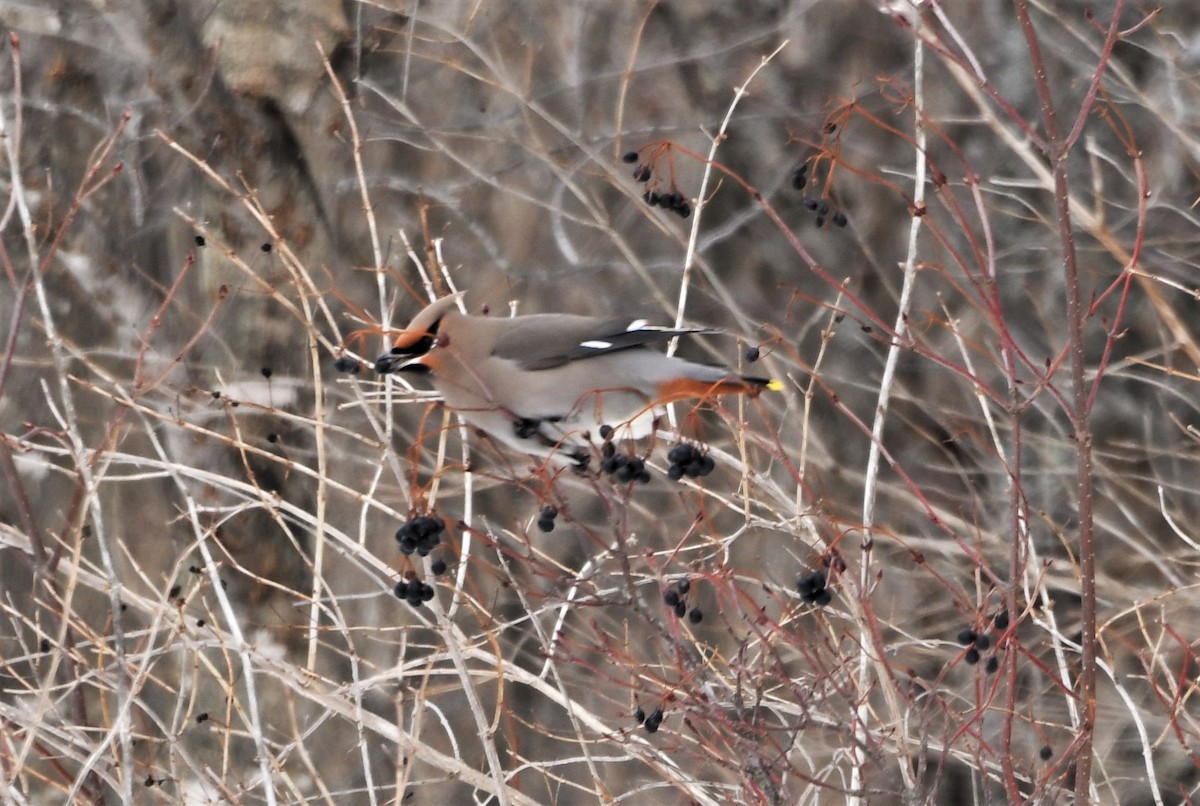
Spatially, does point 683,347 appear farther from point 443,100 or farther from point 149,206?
point 149,206

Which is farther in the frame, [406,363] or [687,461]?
[406,363]

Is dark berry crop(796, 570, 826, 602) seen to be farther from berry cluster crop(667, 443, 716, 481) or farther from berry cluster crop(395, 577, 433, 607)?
berry cluster crop(395, 577, 433, 607)

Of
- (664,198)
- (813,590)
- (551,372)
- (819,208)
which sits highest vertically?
(819,208)

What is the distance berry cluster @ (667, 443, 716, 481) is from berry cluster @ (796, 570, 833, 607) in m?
0.29

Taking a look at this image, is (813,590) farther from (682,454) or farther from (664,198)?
(664,198)

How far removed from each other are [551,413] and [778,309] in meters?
3.73

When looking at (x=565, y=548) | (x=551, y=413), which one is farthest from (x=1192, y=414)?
(x=551, y=413)

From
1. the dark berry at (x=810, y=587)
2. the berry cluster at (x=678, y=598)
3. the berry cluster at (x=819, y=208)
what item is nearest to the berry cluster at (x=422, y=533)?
the berry cluster at (x=678, y=598)

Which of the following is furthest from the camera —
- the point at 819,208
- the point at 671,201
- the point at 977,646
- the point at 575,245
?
the point at 575,245

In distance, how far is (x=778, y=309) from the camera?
700cm

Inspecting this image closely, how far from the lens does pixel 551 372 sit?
3572 mm

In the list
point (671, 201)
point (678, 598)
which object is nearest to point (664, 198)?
point (671, 201)

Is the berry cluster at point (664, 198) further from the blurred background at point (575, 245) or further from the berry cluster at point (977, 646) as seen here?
the blurred background at point (575, 245)

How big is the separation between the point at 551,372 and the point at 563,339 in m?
0.15
